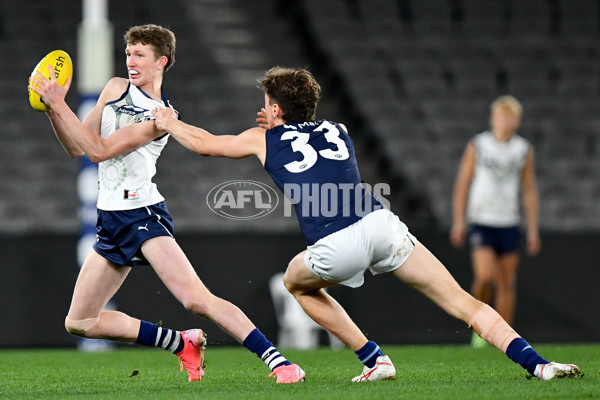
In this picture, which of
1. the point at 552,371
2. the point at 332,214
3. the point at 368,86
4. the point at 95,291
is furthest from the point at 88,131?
the point at 368,86

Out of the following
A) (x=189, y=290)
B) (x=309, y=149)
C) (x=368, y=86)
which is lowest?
(x=189, y=290)

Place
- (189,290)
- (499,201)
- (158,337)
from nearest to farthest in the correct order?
(189,290)
(158,337)
(499,201)

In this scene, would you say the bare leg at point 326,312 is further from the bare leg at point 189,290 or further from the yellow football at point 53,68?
the yellow football at point 53,68

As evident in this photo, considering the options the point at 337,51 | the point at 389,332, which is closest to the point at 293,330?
the point at 389,332

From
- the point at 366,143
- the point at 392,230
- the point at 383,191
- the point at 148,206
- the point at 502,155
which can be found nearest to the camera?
the point at 392,230

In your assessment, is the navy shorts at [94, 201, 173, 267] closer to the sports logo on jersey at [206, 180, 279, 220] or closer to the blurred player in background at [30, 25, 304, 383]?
the blurred player in background at [30, 25, 304, 383]

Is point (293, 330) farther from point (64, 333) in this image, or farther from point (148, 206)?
point (148, 206)

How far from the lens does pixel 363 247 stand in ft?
15.0

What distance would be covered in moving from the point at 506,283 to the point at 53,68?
4420 millimetres

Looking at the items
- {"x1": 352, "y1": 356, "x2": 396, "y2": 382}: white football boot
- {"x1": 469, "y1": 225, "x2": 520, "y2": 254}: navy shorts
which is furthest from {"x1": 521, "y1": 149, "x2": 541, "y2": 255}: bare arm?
{"x1": 352, "y1": 356, "x2": 396, "y2": 382}: white football boot

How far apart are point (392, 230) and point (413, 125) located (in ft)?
23.1

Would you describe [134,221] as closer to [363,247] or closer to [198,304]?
[198,304]

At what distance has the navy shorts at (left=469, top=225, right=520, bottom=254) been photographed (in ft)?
26.4

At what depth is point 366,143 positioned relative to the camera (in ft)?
38.6
